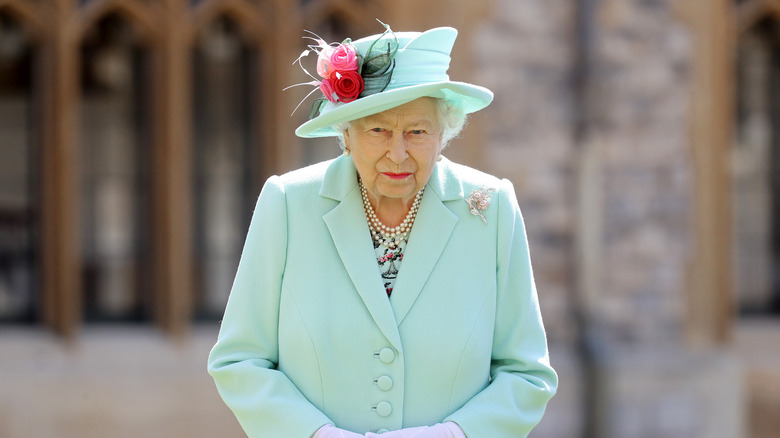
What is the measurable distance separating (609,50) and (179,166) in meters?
2.10

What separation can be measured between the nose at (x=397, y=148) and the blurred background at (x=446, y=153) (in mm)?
3207

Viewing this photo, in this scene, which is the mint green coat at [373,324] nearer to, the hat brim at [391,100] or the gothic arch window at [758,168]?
the hat brim at [391,100]

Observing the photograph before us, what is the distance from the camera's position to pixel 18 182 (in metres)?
4.98

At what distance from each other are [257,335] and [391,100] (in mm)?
479

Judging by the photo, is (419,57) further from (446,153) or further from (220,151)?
(220,151)

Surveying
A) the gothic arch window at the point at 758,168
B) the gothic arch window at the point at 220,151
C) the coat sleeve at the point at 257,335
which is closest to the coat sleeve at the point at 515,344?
the coat sleeve at the point at 257,335

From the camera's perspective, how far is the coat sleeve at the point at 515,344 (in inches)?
72.4

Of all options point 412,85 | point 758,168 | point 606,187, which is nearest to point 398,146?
point 412,85

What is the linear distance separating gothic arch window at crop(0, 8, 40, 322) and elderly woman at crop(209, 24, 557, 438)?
343 cm

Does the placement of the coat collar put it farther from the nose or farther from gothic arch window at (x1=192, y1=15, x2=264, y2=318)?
gothic arch window at (x1=192, y1=15, x2=264, y2=318)

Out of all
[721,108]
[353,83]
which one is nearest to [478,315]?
[353,83]

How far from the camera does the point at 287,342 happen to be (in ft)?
5.98

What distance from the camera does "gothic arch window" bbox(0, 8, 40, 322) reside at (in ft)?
16.3


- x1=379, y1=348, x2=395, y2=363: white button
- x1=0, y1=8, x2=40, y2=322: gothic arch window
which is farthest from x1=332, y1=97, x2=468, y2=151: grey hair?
x1=0, y1=8, x2=40, y2=322: gothic arch window
